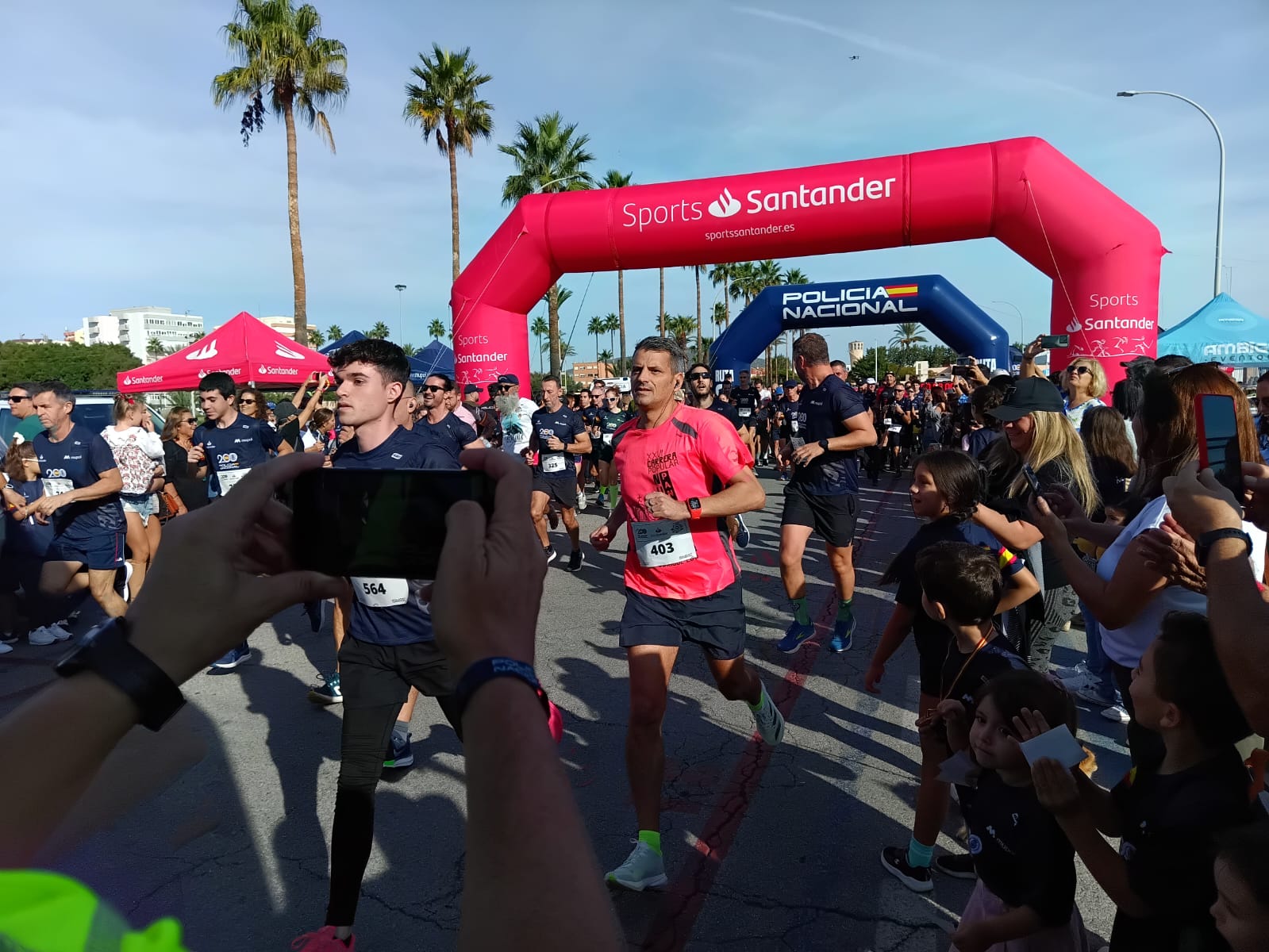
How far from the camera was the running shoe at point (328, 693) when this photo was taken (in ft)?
14.8

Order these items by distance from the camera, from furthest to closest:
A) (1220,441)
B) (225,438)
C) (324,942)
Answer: (225,438) < (324,942) < (1220,441)

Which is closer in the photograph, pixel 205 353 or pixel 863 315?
pixel 205 353

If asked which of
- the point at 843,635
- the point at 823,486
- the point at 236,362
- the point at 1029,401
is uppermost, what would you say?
the point at 236,362

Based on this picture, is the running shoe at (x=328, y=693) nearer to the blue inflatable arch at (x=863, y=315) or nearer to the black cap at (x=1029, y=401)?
the black cap at (x=1029, y=401)

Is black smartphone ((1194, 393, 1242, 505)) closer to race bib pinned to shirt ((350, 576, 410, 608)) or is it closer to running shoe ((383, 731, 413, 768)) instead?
race bib pinned to shirt ((350, 576, 410, 608))

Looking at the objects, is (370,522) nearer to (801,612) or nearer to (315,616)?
(801,612)

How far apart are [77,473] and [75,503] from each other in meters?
0.24

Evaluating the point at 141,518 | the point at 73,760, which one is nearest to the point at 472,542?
the point at 73,760

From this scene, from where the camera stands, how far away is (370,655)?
2.81m

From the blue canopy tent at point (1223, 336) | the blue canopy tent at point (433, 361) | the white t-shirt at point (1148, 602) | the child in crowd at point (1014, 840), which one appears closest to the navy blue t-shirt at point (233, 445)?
the child in crowd at point (1014, 840)

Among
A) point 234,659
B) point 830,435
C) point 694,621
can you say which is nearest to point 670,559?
point 694,621

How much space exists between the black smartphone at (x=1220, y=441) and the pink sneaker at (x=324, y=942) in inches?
→ 105

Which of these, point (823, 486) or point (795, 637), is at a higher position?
point (823, 486)

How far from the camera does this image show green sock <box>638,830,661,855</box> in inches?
111
